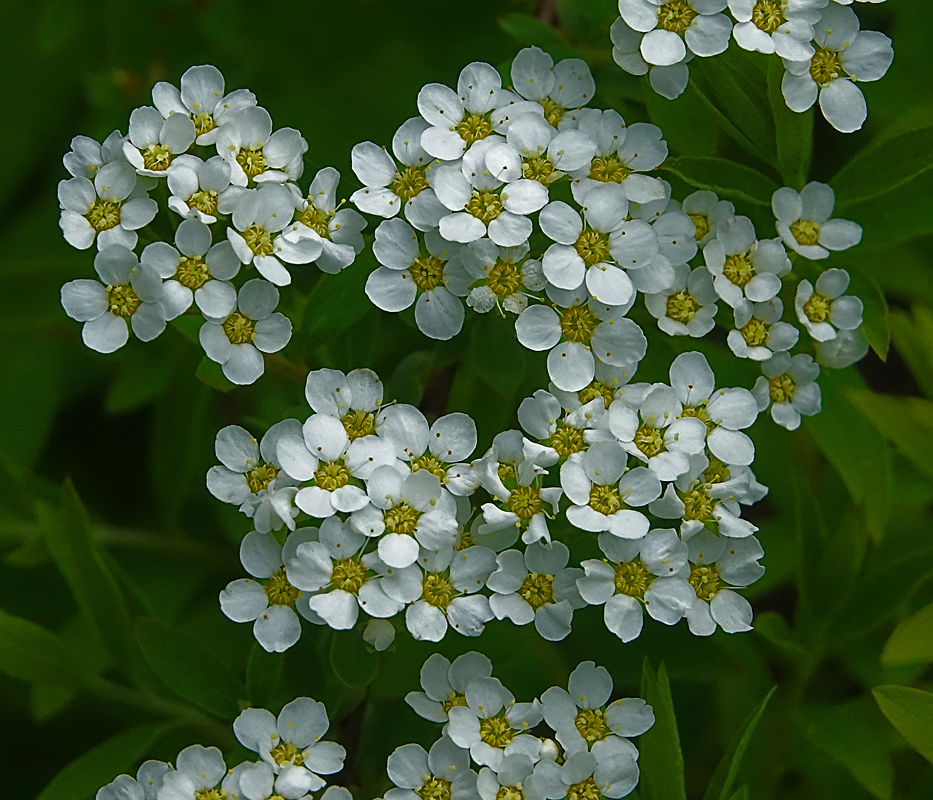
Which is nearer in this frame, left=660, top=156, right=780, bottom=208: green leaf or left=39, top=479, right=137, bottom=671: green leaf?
left=660, top=156, right=780, bottom=208: green leaf

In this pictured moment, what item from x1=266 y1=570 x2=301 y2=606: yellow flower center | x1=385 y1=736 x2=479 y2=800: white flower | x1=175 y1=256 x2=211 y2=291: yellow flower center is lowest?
x1=385 y1=736 x2=479 y2=800: white flower

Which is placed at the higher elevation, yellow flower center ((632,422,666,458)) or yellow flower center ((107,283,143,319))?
yellow flower center ((632,422,666,458))

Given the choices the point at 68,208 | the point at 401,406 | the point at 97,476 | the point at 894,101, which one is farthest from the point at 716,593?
the point at 97,476

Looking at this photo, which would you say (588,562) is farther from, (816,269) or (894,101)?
(894,101)

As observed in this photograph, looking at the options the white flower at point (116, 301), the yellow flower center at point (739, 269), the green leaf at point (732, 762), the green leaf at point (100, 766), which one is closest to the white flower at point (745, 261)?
the yellow flower center at point (739, 269)

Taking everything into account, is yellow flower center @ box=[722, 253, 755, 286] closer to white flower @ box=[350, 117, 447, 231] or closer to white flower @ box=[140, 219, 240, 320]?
white flower @ box=[350, 117, 447, 231]

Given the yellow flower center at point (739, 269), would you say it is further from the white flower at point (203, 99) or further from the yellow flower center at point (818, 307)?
the white flower at point (203, 99)

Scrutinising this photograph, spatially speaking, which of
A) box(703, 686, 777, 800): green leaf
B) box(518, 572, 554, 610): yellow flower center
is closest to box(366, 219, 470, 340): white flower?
box(518, 572, 554, 610): yellow flower center
